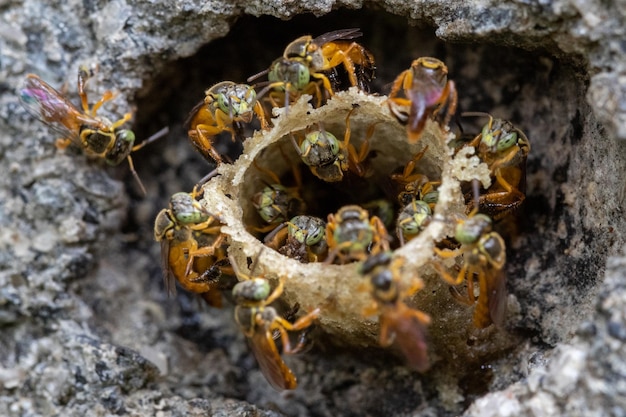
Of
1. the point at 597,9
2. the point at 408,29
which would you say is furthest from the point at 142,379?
the point at 597,9

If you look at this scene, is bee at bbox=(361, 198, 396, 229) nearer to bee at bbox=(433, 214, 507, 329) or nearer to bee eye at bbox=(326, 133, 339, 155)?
bee eye at bbox=(326, 133, 339, 155)

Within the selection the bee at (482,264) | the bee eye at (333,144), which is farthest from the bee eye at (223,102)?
the bee at (482,264)

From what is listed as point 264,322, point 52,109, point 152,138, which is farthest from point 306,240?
point 52,109

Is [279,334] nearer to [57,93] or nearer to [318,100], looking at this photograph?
[318,100]

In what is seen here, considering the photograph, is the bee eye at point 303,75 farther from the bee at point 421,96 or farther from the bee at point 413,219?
the bee at point 413,219

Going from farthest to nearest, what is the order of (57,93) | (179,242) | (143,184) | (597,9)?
(143,184) → (57,93) → (179,242) → (597,9)

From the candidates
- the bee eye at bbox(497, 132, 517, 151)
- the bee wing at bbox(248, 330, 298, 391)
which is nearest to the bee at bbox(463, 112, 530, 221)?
the bee eye at bbox(497, 132, 517, 151)

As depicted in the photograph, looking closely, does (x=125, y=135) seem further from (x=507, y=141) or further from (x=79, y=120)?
(x=507, y=141)
